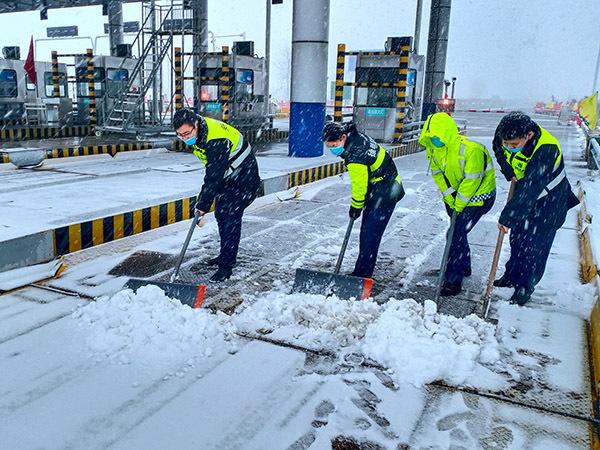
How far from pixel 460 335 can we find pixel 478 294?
1.12m

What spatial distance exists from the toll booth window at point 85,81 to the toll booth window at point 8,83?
210 cm

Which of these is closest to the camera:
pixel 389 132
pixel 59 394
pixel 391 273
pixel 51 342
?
pixel 59 394

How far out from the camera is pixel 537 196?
13.2 ft

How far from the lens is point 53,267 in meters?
4.83

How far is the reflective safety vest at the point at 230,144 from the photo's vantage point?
182 inches

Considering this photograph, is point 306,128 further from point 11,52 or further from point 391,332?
point 11,52

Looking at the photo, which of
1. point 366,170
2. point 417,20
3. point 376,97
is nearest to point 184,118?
point 366,170

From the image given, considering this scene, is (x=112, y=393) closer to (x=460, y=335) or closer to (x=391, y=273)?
(x=460, y=335)

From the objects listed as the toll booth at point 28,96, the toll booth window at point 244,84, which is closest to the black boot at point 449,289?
the toll booth window at point 244,84

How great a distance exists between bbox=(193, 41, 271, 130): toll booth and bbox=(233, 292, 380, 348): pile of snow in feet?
43.1

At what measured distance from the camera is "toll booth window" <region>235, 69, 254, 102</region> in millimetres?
17688

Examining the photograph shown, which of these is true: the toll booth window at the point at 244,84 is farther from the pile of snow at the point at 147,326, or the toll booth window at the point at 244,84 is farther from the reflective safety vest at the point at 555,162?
the pile of snow at the point at 147,326

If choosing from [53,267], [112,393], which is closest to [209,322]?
[112,393]

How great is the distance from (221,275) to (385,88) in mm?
13116
